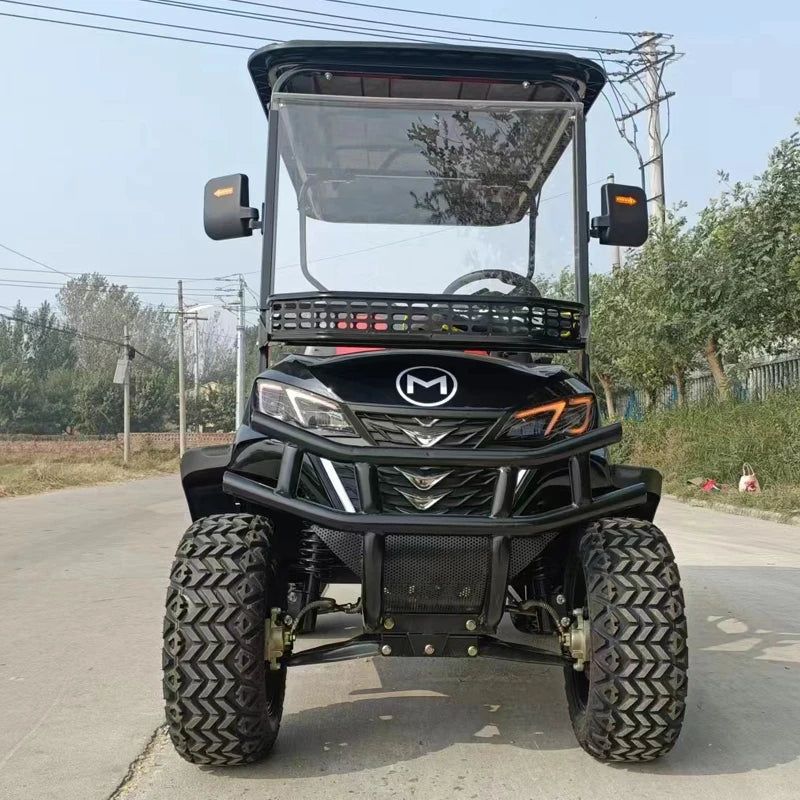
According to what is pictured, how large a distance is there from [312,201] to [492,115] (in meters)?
0.89

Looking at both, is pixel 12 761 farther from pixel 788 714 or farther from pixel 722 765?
pixel 788 714

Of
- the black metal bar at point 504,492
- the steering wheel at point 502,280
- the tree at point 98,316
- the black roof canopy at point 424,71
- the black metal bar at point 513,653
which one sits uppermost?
the tree at point 98,316

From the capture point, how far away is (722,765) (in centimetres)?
363

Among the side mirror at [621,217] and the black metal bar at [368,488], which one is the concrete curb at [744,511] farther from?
the black metal bar at [368,488]

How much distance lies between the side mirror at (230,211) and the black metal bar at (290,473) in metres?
1.30

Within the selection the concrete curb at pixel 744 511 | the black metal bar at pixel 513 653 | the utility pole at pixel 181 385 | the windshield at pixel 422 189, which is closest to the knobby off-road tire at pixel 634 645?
the black metal bar at pixel 513 653

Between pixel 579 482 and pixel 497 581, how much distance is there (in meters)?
0.45

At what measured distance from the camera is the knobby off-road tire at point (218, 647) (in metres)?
3.25

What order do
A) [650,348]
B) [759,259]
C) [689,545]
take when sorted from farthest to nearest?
[650,348] → [759,259] → [689,545]

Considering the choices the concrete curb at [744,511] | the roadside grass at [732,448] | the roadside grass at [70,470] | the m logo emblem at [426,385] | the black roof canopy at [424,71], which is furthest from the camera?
the roadside grass at [70,470]

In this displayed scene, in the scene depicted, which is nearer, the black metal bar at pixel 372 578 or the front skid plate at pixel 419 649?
the black metal bar at pixel 372 578

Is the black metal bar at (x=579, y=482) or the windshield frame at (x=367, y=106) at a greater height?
the windshield frame at (x=367, y=106)

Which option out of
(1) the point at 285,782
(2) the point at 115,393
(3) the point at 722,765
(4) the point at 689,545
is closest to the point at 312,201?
(1) the point at 285,782

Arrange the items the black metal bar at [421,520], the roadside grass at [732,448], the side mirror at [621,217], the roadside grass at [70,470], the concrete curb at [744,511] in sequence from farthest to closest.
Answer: the roadside grass at [70,470]
the roadside grass at [732,448]
the concrete curb at [744,511]
the side mirror at [621,217]
the black metal bar at [421,520]
